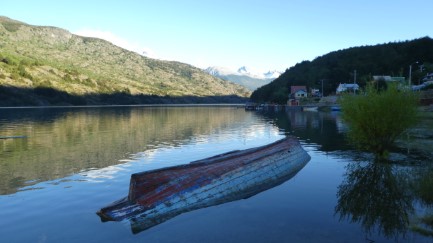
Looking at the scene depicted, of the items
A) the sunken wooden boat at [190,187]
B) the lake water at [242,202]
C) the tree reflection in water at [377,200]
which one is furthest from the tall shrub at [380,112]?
the sunken wooden boat at [190,187]

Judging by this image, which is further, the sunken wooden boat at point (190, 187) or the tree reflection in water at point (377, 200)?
the sunken wooden boat at point (190, 187)

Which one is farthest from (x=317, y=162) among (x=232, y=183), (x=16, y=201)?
(x=16, y=201)

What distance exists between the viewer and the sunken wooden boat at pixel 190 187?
19875 millimetres

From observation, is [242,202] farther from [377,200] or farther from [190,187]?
[377,200]

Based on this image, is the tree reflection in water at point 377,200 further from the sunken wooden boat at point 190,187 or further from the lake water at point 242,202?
the sunken wooden boat at point 190,187

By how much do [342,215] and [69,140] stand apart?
46525 millimetres

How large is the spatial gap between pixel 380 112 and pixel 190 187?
2026 cm

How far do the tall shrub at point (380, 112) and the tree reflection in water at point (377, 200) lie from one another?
11.9ft

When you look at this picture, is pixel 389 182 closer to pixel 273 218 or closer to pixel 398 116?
pixel 398 116

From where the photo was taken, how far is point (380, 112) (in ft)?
103

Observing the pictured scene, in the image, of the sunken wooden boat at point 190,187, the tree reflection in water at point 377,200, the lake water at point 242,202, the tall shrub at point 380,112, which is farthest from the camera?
the tall shrub at point 380,112

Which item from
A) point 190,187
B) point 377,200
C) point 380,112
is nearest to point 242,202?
point 190,187

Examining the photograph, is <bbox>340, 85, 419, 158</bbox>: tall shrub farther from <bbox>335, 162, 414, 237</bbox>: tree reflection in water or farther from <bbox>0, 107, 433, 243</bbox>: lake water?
<bbox>335, 162, 414, 237</bbox>: tree reflection in water

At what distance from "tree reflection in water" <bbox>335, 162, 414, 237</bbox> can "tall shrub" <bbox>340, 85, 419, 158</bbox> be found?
362 centimetres
